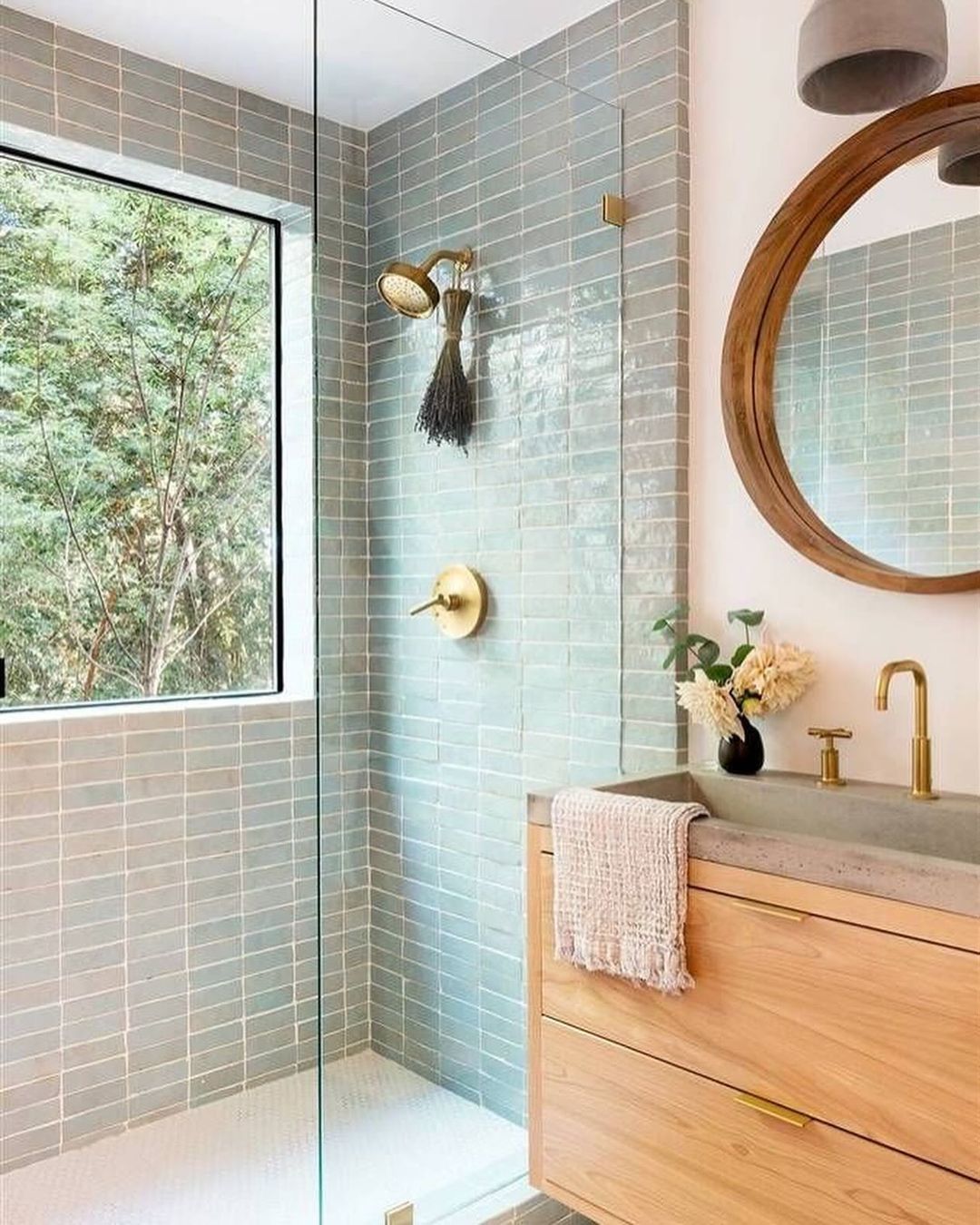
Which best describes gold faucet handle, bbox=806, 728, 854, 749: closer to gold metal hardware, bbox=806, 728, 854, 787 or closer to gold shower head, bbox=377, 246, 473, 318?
gold metal hardware, bbox=806, 728, 854, 787

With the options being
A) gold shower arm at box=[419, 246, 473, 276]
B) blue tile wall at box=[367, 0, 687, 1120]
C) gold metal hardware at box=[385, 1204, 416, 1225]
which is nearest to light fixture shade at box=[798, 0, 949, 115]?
blue tile wall at box=[367, 0, 687, 1120]

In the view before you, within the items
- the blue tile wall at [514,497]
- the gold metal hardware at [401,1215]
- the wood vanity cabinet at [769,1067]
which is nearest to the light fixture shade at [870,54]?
the blue tile wall at [514,497]

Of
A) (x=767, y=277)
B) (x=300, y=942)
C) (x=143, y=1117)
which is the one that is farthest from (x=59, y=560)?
(x=767, y=277)

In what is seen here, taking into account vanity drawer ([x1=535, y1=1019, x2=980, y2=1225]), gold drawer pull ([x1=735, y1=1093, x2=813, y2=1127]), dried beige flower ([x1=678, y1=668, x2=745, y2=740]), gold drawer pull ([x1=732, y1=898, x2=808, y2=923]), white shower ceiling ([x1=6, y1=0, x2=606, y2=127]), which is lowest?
vanity drawer ([x1=535, y1=1019, x2=980, y2=1225])

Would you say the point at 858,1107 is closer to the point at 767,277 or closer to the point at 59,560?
the point at 767,277

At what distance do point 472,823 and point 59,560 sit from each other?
1.21 metres

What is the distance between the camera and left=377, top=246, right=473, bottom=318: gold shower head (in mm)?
1886

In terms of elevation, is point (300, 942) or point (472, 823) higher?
point (472, 823)

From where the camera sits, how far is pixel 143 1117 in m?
2.41

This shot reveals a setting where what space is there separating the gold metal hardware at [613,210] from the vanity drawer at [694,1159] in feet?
5.32

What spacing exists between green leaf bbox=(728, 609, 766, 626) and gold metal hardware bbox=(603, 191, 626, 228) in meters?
0.88

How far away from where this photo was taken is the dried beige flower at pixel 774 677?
1.91m

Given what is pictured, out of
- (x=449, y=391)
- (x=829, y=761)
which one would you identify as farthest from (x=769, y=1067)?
(x=449, y=391)

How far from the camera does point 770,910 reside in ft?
4.89
